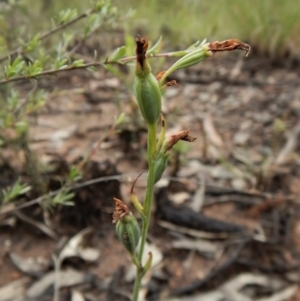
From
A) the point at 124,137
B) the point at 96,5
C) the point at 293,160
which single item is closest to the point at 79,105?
the point at 124,137

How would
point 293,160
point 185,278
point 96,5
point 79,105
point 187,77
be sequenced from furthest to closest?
point 187,77, point 79,105, point 293,160, point 185,278, point 96,5

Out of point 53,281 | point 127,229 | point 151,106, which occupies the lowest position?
point 53,281

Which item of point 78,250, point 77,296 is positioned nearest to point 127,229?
point 77,296

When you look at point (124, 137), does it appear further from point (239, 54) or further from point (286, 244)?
point (239, 54)

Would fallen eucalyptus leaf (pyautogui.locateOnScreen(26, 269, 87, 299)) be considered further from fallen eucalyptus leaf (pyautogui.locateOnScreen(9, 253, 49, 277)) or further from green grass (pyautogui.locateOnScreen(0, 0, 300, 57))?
green grass (pyautogui.locateOnScreen(0, 0, 300, 57))

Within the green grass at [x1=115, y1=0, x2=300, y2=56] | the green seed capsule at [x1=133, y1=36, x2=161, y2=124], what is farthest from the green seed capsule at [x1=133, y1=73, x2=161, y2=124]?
the green grass at [x1=115, y1=0, x2=300, y2=56]

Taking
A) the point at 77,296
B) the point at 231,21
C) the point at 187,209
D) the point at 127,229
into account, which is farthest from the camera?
the point at 231,21

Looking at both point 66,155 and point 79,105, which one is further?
point 79,105

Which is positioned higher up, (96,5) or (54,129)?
(96,5)

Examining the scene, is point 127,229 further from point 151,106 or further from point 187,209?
point 187,209
